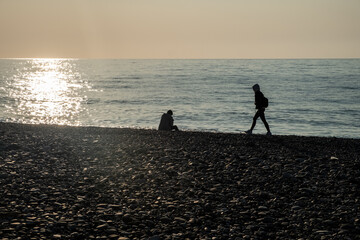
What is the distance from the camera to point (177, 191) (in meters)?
9.15

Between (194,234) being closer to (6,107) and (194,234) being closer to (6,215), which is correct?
(6,215)

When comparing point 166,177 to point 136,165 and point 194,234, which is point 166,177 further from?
point 194,234

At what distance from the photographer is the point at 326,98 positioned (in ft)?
166

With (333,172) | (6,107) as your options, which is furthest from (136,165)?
(6,107)

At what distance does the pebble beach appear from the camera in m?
7.12

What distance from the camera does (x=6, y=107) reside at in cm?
4194

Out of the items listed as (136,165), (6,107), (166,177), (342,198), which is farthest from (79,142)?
(6,107)

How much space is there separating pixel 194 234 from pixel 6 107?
39.7 meters

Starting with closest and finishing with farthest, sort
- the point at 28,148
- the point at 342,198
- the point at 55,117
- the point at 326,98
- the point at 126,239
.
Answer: the point at 126,239 < the point at 342,198 < the point at 28,148 < the point at 55,117 < the point at 326,98

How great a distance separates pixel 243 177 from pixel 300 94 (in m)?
48.3

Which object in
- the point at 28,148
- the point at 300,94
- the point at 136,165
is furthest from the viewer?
the point at 300,94

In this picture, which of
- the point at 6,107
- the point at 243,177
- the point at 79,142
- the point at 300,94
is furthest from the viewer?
the point at 300,94

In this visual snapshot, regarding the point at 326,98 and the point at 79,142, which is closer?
the point at 79,142

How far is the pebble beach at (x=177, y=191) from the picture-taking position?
7.12 m
